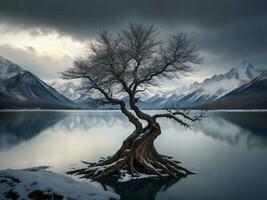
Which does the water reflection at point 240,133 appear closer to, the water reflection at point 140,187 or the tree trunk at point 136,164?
the tree trunk at point 136,164

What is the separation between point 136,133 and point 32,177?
15.1m

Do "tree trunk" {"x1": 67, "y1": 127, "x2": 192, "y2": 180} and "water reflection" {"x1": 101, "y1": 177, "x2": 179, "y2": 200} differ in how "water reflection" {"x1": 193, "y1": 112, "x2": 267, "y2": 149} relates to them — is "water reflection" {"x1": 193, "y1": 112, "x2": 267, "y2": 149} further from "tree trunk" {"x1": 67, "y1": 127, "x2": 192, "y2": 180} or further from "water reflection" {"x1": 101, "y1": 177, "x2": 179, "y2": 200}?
"water reflection" {"x1": 101, "y1": 177, "x2": 179, "y2": 200}

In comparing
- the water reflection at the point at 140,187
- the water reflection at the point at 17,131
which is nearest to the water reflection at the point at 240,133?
the water reflection at the point at 140,187

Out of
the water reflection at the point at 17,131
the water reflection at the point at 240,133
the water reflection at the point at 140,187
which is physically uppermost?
the water reflection at the point at 240,133

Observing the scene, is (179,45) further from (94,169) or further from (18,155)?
(18,155)

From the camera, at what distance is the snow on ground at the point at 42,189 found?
14.8 metres

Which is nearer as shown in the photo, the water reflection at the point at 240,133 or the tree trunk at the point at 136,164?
the tree trunk at the point at 136,164

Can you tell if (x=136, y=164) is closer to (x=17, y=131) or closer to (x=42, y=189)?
(x=42, y=189)

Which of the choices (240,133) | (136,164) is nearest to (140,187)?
(136,164)

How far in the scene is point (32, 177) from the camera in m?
16.5

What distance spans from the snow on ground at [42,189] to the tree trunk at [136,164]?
11.4 meters

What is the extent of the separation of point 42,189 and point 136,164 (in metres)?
15.4

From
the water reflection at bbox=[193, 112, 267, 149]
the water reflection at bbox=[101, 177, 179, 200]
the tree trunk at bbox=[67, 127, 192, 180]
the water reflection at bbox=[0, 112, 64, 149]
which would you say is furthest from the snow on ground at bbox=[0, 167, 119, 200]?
the water reflection at bbox=[193, 112, 267, 149]

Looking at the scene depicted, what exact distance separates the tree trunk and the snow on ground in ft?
37.4
